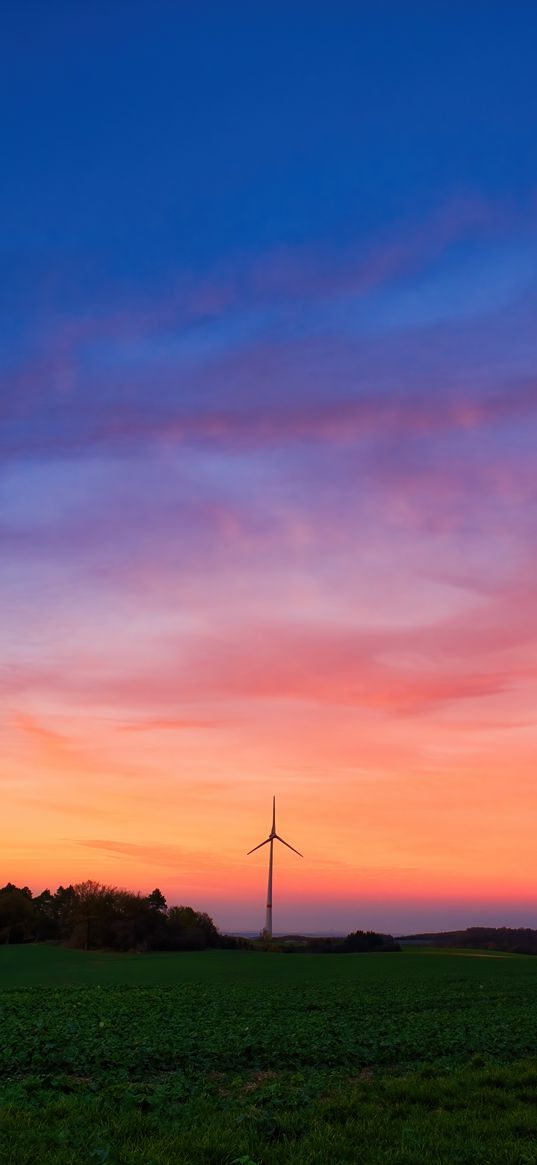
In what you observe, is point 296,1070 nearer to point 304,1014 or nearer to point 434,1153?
point 434,1153

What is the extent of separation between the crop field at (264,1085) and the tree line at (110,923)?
107180mm

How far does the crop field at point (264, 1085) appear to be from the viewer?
1197 centimetres

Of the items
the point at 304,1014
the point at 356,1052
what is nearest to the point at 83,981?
the point at 304,1014

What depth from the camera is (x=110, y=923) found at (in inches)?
5507

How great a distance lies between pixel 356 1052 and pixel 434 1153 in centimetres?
1045

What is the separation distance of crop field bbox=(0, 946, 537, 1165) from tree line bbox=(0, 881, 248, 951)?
10718 centimetres

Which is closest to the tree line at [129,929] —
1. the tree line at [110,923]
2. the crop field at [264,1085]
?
the tree line at [110,923]

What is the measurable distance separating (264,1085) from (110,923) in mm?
133217

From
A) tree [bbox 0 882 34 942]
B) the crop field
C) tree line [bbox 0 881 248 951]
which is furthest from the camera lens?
tree [bbox 0 882 34 942]

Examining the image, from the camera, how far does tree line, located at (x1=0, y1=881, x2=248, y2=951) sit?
13662 cm

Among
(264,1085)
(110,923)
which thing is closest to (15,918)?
(110,923)

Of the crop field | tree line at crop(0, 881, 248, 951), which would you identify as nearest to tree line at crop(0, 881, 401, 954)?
tree line at crop(0, 881, 248, 951)

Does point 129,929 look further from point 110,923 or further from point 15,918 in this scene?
point 15,918

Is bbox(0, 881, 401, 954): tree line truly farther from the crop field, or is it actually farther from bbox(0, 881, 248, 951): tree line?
the crop field
